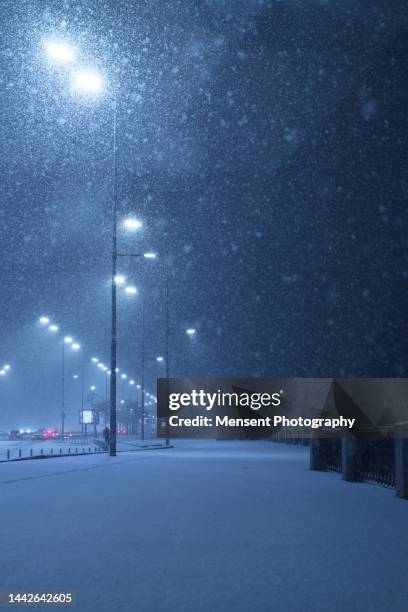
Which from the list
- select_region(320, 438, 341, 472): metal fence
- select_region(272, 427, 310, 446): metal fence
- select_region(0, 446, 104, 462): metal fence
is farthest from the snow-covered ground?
select_region(272, 427, 310, 446): metal fence

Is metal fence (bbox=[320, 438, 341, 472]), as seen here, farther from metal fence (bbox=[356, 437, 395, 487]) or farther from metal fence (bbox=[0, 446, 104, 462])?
metal fence (bbox=[0, 446, 104, 462])

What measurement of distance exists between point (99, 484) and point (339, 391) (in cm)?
4822

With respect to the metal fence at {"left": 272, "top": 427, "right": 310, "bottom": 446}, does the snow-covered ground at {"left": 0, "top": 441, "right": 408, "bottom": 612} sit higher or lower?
higher

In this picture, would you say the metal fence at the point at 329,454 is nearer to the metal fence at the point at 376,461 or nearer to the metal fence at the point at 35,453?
the metal fence at the point at 376,461

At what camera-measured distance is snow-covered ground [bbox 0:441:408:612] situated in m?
7.13

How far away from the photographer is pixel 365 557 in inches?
360

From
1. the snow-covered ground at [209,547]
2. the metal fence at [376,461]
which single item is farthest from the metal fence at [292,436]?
the snow-covered ground at [209,547]

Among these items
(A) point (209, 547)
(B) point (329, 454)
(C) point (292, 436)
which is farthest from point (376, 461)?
(C) point (292, 436)

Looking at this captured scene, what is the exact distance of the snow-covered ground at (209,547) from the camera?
713 centimetres

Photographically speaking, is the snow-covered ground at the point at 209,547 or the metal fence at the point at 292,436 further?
the metal fence at the point at 292,436

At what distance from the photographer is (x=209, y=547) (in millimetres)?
9742

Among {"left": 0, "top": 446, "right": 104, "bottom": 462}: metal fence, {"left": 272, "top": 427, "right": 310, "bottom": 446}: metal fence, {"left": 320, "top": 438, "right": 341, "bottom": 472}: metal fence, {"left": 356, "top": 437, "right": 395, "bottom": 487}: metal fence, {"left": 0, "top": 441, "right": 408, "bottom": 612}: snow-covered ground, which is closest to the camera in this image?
{"left": 0, "top": 441, "right": 408, "bottom": 612}: snow-covered ground

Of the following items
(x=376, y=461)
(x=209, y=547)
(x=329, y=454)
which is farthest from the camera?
(x=329, y=454)

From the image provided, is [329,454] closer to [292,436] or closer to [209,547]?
[209,547]
